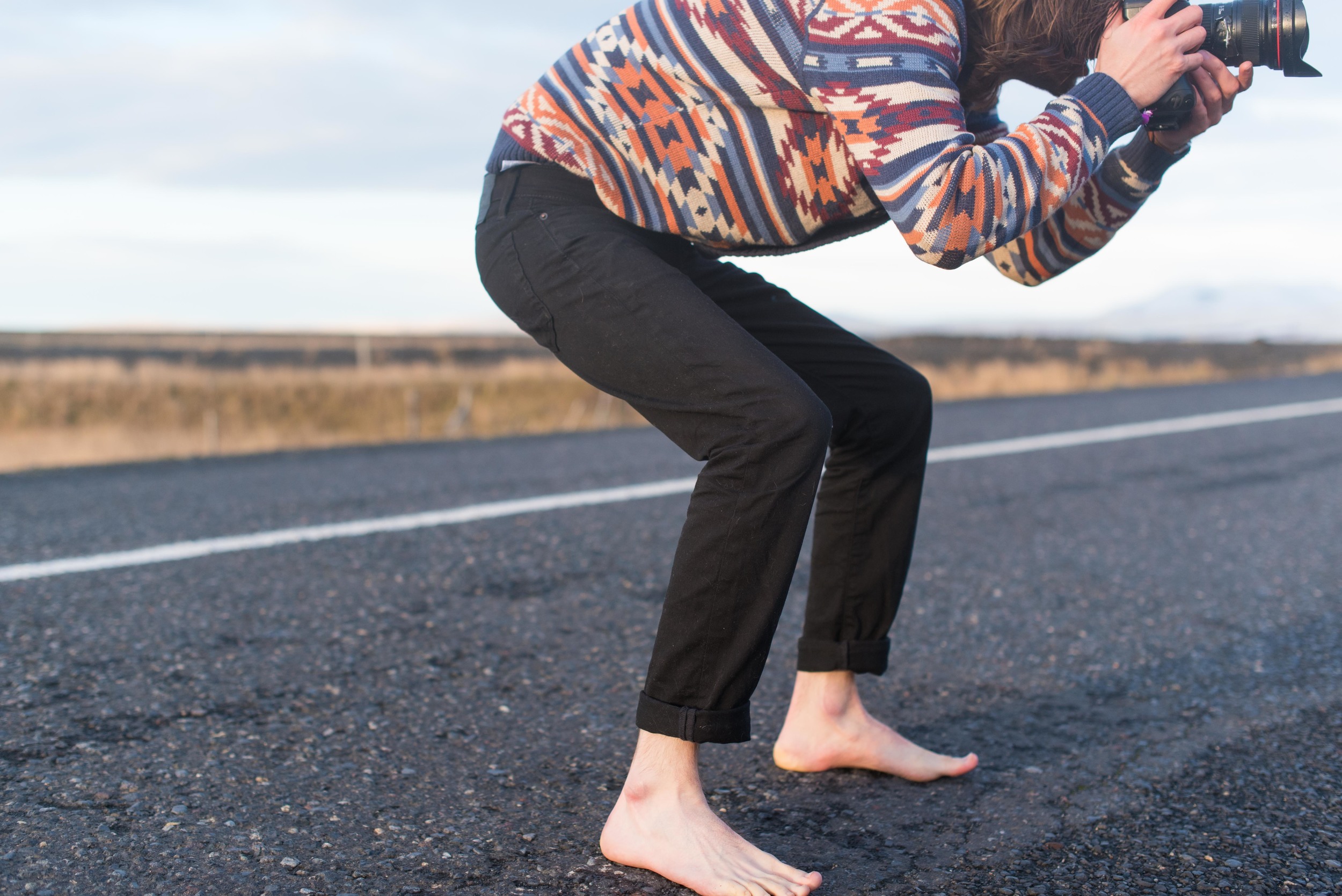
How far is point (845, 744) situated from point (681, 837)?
1.82 ft

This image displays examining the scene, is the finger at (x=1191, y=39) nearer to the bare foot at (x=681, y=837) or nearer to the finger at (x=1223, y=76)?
the finger at (x=1223, y=76)

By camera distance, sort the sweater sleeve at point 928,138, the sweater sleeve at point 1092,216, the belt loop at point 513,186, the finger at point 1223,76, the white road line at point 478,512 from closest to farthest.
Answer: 1. the sweater sleeve at point 928,138
2. the finger at point 1223,76
3. the belt loop at point 513,186
4. the sweater sleeve at point 1092,216
5. the white road line at point 478,512

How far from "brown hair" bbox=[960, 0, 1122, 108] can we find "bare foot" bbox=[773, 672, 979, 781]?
3.94 ft

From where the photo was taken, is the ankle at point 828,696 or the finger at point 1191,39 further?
the ankle at point 828,696

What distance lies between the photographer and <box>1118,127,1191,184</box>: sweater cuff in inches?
82.4

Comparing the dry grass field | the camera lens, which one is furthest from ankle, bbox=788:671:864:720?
the dry grass field

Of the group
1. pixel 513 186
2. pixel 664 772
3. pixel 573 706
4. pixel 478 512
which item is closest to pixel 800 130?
pixel 513 186

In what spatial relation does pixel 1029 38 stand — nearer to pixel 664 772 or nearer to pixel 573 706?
Result: pixel 664 772

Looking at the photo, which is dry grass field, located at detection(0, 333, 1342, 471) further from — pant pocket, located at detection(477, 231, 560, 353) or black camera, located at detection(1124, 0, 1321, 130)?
black camera, located at detection(1124, 0, 1321, 130)

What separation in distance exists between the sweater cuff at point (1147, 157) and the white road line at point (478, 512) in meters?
3.00

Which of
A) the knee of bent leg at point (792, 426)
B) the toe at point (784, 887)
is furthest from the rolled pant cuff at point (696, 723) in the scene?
the knee of bent leg at point (792, 426)

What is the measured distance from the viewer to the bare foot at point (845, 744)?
2152 millimetres

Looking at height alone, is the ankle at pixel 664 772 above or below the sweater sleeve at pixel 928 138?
below

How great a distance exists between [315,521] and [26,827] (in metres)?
2.61
